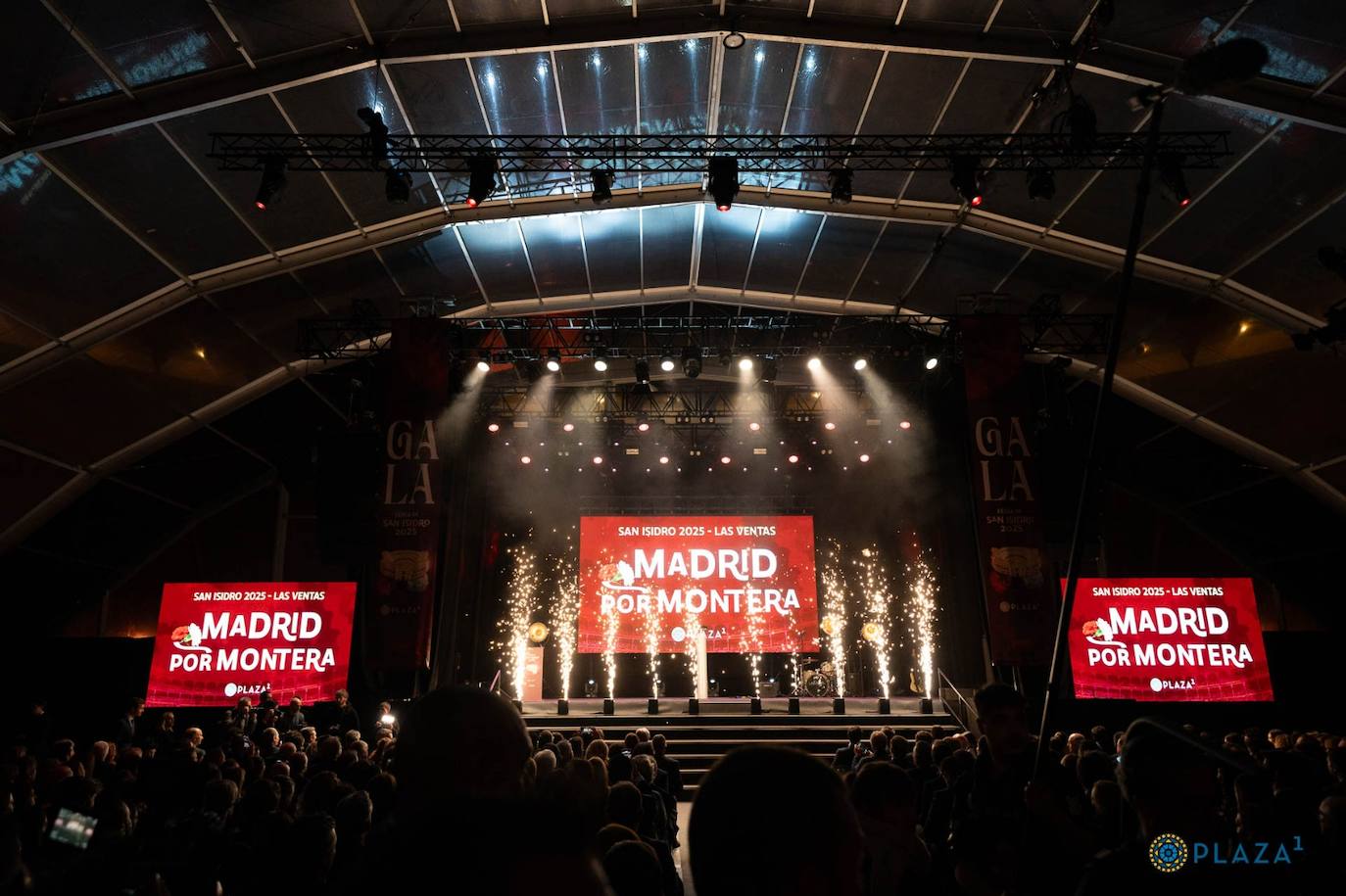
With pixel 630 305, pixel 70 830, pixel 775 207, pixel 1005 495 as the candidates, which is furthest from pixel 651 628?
pixel 70 830

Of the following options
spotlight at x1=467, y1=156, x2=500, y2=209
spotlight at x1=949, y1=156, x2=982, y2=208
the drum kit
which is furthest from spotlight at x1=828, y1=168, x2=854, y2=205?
the drum kit

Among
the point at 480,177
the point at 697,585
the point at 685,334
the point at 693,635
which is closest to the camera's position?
the point at 480,177

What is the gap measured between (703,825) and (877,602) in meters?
18.3

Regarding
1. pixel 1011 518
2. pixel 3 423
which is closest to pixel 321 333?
pixel 3 423

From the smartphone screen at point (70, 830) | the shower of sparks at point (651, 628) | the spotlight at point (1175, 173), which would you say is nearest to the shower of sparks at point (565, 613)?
the shower of sparks at point (651, 628)

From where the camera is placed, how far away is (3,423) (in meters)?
10.5

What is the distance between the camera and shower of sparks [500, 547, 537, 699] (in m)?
18.4

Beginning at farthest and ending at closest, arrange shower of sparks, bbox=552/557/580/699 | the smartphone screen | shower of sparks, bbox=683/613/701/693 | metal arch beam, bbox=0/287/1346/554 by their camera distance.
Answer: shower of sparks, bbox=552/557/580/699
shower of sparks, bbox=683/613/701/693
metal arch beam, bbox=0/287/1346/554
the smartphone screen

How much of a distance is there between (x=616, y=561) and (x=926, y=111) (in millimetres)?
10382

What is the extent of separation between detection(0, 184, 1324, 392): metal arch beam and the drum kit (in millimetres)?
9501

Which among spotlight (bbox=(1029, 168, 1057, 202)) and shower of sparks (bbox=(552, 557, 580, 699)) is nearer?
spotlight (bbox=(1029, 168, 1057, 202))

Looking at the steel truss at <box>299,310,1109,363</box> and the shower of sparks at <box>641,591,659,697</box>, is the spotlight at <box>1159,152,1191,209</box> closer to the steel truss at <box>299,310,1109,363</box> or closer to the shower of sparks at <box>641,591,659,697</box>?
the steel truss at <box>299,310,1109,363</box>

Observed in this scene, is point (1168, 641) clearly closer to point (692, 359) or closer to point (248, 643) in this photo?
point (692, 359)

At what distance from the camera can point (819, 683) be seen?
17.1 metres
